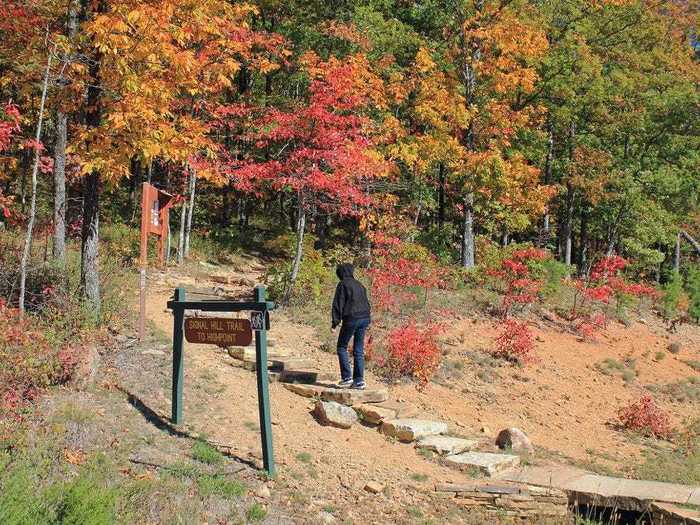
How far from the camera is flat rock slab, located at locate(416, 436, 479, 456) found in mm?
8336

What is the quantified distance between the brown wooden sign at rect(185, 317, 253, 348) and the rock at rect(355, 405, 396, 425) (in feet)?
8.56

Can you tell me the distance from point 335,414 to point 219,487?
2673 millimetres

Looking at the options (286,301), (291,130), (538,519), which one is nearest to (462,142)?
(291,130)

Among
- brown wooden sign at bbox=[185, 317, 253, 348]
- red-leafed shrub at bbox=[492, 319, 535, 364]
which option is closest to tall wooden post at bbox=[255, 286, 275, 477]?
brown wooden sign at bbox=[185, 317, 253, 348]

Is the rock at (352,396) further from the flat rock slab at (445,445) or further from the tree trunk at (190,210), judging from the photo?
the tree trunk at (190,210)

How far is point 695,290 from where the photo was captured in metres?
26.8

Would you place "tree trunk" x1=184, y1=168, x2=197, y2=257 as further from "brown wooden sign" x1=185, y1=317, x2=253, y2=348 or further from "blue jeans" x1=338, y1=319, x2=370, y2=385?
"brown wooden sign" x1=185, y1=317, x2=253, y2=348

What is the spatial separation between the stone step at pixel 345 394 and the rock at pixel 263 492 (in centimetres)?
277

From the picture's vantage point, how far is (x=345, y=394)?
9328 millimetres

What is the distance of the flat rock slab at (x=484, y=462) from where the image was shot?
7.88 metres

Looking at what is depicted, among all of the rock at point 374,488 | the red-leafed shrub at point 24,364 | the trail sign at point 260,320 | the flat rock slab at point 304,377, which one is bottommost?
the rock at point 374,488

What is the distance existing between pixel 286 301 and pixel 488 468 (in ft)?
23.2

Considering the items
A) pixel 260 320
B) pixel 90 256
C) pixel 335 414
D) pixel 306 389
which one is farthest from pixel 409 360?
pixel 90 256

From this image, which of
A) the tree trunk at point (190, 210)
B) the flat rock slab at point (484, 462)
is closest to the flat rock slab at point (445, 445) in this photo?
the flat rock slab at point (484, 462)
